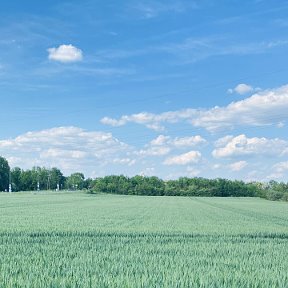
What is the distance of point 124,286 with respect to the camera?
8805mm

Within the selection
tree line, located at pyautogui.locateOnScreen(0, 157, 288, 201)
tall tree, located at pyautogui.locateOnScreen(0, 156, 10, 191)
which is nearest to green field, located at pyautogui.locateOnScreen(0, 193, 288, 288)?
tree line, located at pyautogui.locateOnScreen(0, 157, 288, 201)

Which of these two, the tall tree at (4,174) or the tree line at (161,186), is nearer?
the tree line at (161,186)

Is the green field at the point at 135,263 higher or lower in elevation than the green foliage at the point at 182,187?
lower

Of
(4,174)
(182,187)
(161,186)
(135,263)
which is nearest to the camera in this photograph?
(135,263)

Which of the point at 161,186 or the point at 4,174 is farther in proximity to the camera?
the point at 4,174

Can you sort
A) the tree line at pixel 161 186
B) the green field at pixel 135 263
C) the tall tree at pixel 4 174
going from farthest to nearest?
the tall tree at pixel 4 174 → the tree line at pixel 161 186 → the green field at pixel 135 263

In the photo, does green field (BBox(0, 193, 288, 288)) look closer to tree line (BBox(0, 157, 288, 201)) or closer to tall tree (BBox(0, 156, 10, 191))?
tree line (BBox(0, 157, 288, 201))

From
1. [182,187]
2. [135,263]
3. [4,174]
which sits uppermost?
[4,174]

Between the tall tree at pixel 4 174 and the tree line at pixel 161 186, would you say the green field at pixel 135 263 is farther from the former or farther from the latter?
the tall tree at pixel 4 174

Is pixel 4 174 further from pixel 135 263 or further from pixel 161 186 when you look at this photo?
pixel 135 263

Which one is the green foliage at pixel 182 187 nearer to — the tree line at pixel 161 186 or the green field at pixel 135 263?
the tree line at pixel 161 186

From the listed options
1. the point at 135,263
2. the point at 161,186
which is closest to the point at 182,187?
the point at 161,186

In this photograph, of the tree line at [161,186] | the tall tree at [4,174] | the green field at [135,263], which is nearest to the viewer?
the green field at [135,263]

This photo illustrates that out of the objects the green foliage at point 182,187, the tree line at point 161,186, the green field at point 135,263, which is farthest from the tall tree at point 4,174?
the green field at point 135,263
